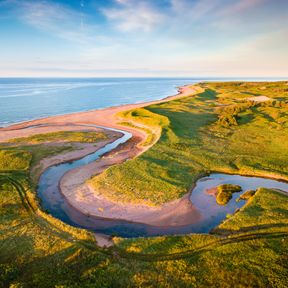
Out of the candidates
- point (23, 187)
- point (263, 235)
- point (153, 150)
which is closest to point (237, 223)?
point (263, 235)

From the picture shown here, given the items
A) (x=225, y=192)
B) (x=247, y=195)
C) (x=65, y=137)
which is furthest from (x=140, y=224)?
(x=65, y=137)

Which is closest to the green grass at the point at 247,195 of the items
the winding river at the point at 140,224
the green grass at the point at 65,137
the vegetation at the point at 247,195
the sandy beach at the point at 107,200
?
the vegetation at the point at 247,195

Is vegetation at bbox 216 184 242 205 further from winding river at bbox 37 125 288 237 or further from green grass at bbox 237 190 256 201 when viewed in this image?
green grass at bbox 237 190 256 201

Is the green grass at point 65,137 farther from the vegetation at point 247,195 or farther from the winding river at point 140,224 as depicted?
the vegetation at point 247,195

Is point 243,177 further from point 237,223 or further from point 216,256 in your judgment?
point 216,256

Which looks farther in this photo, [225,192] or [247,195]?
[225,192]

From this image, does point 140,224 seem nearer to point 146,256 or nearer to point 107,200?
point 146,256
